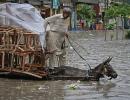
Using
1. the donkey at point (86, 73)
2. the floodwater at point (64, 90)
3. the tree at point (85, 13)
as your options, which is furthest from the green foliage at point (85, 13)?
the floodwater at point (64, 90)

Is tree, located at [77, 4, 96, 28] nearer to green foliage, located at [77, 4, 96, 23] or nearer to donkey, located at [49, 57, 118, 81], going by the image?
green foliage, located at [77, 4, 96, 23]

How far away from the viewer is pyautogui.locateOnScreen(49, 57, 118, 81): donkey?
14188mm

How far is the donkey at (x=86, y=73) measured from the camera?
1419 cm

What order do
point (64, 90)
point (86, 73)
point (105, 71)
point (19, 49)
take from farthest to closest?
1. point (86, 73)
2. point (105, 71)
3. point (19, 49)
4. point (64, 90)

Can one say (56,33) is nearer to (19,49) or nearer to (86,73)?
(19,49)

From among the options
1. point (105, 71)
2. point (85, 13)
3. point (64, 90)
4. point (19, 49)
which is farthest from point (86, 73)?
point (85, 13)

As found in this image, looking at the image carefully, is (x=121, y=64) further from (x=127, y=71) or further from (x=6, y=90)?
(x=6, y=90)

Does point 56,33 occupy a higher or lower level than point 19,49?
higher

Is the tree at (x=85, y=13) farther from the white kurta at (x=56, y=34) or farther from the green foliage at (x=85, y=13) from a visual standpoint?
the white kurta at (x=56, y=34)

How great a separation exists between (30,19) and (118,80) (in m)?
2.91

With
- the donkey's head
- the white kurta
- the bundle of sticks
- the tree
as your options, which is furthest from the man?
the tree

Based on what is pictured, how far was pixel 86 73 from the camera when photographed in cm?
1484

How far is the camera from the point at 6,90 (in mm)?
12516

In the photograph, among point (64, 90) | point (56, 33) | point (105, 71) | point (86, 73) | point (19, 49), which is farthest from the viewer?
point (86, 73)
